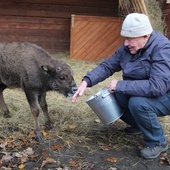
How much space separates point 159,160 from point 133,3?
22.5 feet

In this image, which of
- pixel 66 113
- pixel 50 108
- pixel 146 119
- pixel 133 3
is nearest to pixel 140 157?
pixel 146 119

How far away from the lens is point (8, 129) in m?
5.36

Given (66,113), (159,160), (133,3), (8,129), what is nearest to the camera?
(159,160)

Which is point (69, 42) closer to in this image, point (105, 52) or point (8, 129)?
point (105, 52)

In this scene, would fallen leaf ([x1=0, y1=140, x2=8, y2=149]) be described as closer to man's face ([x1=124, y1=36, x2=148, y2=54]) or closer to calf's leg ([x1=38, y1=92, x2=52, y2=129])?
calf's leg ([x1=38, y1=92, x2=52, y2=129])

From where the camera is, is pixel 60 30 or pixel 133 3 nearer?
pixel 133 3

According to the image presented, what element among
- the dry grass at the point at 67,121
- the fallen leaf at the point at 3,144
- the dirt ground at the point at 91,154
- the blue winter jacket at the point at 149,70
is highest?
the blue winter jacket at the point at 149,70

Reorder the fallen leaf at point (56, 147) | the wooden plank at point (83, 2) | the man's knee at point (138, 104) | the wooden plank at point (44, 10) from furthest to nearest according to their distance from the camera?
1. the wooden plank at point (83, 2)
2. the wooden plank at point (44, 10)
3. the fallen leaf at point (56, 147)
4. the man's knee at point (138, 104)

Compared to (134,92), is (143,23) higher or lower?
higher

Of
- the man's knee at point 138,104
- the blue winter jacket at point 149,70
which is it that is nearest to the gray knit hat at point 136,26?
the blue winter jacket at point 149,70

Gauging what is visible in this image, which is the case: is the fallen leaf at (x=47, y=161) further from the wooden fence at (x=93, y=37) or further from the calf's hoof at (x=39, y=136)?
the wooden fence at (x=93, y=37)

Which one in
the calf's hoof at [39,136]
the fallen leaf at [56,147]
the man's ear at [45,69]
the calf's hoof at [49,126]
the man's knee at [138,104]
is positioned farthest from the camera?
the calf's hoof at [49,126]

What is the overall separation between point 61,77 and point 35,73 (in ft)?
1.31

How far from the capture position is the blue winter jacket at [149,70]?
4.00 metres
